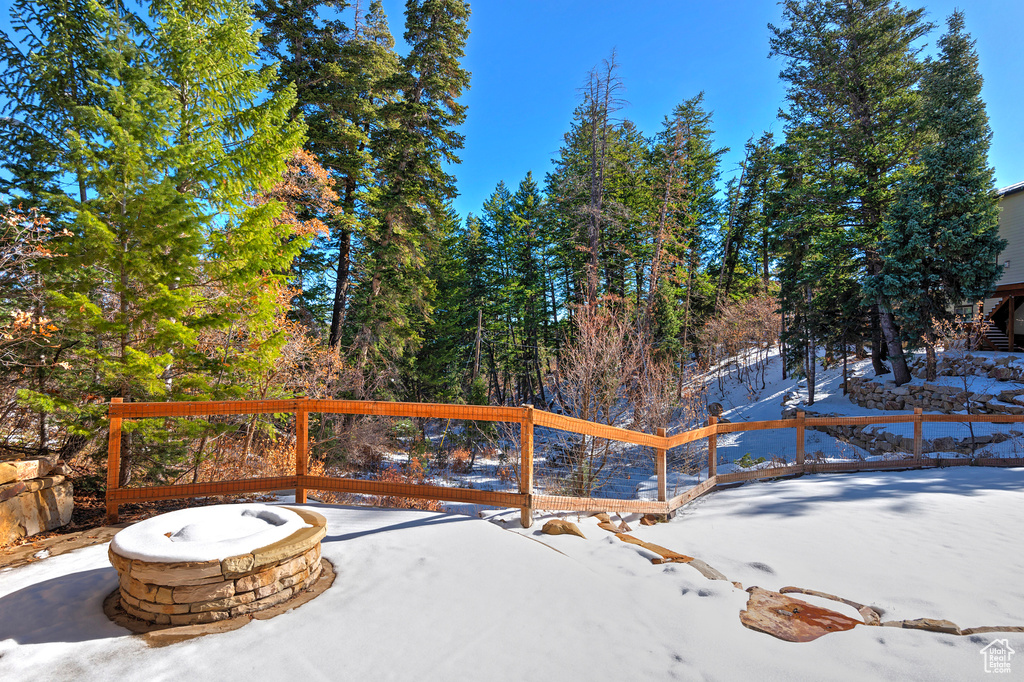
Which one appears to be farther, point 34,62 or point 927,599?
point 34,62

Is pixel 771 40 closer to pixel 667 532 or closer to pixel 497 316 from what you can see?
pixel 497 316

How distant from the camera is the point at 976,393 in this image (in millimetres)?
13344

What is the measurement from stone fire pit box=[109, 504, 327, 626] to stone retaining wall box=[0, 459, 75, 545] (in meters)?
2.05

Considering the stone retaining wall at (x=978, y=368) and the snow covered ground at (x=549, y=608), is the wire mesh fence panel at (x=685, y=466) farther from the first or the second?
the stone retaining wall at (x=978, y=368)

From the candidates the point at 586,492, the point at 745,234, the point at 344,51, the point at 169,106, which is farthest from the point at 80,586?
the point at 745,234

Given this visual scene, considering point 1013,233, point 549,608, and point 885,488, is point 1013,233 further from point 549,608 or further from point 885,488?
point 549,608

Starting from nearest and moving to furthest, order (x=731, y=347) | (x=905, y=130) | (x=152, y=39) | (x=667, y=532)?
(x=667, y=532) < (x=152, y=39) < (x=905, y=130) < (x=731, y=347)

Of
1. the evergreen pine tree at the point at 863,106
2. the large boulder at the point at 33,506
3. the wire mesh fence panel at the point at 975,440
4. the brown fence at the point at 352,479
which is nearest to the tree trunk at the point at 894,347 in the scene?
the evergreen pine tree at the point at 863,106

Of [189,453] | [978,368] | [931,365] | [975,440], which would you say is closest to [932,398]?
[931,365]

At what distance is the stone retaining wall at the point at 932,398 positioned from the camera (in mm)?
12492

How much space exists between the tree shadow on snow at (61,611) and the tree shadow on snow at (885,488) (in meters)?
6.24

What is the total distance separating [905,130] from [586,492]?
18702 mm

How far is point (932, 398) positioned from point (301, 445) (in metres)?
18.1

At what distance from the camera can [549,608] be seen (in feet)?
9.61
